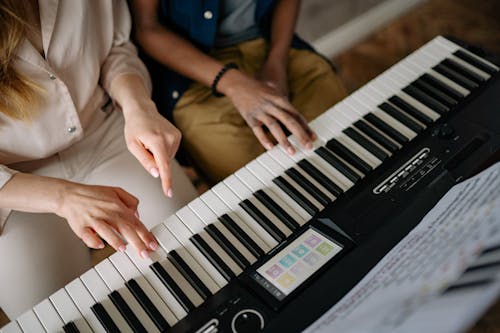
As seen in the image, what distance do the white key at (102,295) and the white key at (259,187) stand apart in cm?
33

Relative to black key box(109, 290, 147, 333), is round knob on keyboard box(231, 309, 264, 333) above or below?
below

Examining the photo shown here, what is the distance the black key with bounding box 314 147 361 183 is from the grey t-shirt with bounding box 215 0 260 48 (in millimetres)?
563

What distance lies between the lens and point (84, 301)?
0.80m

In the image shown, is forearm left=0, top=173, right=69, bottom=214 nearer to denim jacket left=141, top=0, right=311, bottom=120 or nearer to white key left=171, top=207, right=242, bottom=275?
white key left=171, top=207, right=242, bottom=275

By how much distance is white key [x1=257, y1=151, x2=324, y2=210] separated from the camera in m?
0.91

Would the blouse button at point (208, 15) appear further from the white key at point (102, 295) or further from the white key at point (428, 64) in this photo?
the white key at point (102, 295)

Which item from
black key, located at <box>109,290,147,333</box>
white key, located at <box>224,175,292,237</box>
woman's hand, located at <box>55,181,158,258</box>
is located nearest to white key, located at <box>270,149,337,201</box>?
white key, located at <box>224,175,292,237</box>

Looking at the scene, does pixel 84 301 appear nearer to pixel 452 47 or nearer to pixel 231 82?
pixel 231 82

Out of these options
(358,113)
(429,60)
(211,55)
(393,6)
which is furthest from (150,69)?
(393,6)

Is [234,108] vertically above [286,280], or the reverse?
[234,108]

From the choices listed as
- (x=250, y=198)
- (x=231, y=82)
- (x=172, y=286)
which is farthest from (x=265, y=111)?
(x=172, y=286)

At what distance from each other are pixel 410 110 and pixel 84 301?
2.53 ft

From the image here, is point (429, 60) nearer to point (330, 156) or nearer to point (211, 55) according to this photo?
point (330, 156)

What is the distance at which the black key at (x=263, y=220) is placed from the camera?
0.86 m
